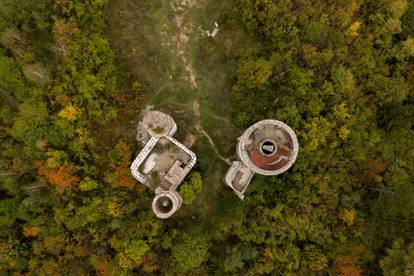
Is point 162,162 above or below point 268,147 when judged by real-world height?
below

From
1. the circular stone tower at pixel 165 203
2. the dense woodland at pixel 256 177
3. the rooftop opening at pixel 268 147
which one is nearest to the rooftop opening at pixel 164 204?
the circular stone tower at pixel 165 203

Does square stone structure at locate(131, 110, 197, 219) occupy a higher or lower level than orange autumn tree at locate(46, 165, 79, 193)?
higher

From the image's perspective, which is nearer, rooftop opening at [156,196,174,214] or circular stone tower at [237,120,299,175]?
circular stone tower at [237,120,299,175]

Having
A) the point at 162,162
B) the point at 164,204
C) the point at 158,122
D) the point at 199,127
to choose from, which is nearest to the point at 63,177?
the point at 162,162

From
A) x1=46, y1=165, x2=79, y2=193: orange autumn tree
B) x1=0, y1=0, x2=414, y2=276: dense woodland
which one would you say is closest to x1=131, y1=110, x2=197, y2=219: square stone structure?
x1=0, y1=0, x2=414, y2=276: dense woodland

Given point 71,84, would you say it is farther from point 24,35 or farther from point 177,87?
point 177,87

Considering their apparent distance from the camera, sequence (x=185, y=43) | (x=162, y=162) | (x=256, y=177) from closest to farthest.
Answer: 1. (x=162, y=162)
2. (x=256, y=177)
3. (x=185, y=43)

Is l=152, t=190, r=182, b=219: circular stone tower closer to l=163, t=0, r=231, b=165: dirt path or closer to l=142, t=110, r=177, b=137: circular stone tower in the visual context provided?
l=142, t=110, r=177, b=137: circular stone tower

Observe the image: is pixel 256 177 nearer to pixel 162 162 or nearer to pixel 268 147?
pixel 268 147

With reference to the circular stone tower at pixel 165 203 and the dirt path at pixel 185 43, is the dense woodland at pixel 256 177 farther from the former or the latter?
the dirt path at pixel 185 43
